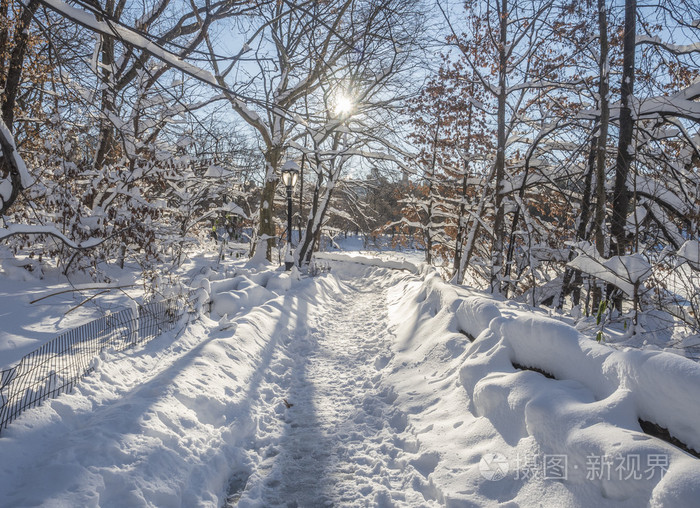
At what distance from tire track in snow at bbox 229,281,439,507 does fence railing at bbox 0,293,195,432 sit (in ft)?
5.62

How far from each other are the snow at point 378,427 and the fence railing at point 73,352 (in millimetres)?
126

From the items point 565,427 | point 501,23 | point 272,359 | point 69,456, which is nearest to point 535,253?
point 501,23

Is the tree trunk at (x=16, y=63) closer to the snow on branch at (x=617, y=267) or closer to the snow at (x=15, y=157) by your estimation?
the snow at (x=15, y=157)

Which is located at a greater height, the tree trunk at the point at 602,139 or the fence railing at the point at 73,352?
the tree trunk at the point at 602,139

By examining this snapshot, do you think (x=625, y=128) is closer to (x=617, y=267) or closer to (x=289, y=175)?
(x=617, y=267)

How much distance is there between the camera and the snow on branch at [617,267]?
137 inches

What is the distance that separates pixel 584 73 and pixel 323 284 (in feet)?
29.2

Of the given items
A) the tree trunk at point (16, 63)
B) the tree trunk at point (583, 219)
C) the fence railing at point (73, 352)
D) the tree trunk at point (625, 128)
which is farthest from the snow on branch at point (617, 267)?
the tree trunk at point (16, 63)

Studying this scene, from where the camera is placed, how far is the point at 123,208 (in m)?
8.37

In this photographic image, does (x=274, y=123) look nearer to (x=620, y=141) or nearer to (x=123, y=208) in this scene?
(x=123, y=208)

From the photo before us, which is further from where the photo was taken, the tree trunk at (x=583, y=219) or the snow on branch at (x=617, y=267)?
the tree trunk at (x=583, y=219)

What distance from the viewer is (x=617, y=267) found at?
362 cm

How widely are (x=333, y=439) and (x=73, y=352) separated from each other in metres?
2.86

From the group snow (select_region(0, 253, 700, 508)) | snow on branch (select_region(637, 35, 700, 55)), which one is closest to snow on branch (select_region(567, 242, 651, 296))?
snow (select_region(0, 253, 700, 508))
